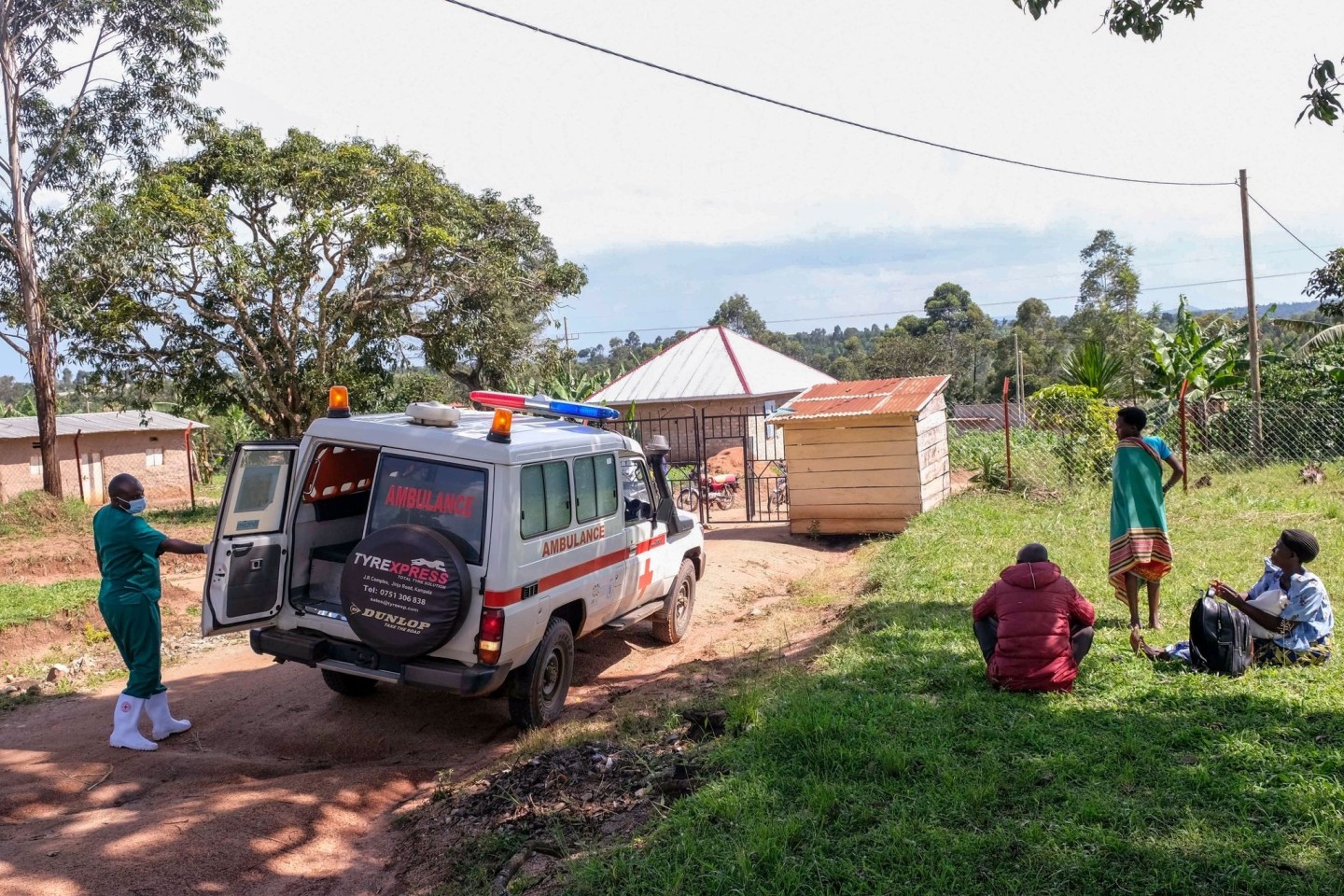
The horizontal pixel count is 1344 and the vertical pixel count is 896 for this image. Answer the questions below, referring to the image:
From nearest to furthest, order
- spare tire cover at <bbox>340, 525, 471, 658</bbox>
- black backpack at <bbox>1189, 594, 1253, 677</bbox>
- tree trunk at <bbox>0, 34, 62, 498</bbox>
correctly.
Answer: spare tire cover at <bbox>340, 525, 471, 658</bbox>
black backpack at <bbox>1189, 594, 1253, 677</bbox>
tree trunk at <bbox>0, 34, 62, 498</bbox>

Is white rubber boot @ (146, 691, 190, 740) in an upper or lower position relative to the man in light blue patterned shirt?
lower

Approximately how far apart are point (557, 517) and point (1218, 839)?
4.07 m

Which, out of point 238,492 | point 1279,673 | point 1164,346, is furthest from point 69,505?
point 1164,346

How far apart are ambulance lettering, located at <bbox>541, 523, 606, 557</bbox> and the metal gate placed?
3.72 m

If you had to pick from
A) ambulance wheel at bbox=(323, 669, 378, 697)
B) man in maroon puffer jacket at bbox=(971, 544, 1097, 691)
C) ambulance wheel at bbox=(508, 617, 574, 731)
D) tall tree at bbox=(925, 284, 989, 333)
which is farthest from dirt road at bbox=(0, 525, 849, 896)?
tall tree at bbox=(925, 284, 989, 333)

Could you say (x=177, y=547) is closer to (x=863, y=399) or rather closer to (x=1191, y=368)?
(x=863, y=399)

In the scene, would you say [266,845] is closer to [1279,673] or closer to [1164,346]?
[1279,673]

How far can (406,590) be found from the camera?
536cm

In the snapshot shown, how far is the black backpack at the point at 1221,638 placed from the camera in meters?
5.55

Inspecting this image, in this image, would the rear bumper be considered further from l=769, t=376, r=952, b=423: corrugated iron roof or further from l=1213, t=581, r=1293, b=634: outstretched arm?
l=769, t=376, r=952, b=423: corrugated iron roof

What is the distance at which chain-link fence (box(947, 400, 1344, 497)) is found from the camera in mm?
15031

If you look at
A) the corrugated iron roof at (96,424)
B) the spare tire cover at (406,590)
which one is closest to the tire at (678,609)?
the spare tire cover at (406,590)

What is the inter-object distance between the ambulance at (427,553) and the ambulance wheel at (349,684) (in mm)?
13

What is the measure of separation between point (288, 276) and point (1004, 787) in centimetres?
1783
